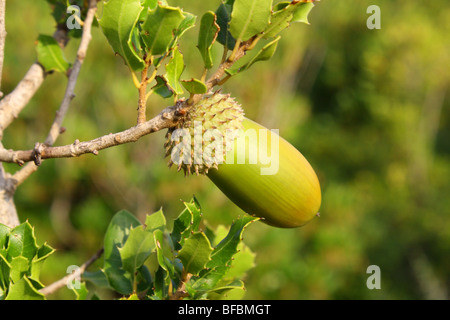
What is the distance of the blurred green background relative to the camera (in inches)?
110

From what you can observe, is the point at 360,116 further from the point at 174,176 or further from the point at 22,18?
the point at 22,18

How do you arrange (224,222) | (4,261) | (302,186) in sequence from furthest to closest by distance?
(224,222)
(302,186)
(4,261)

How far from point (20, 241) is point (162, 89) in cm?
25

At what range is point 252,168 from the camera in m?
0.62

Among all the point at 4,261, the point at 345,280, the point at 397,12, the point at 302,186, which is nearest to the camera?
the point at 4,261

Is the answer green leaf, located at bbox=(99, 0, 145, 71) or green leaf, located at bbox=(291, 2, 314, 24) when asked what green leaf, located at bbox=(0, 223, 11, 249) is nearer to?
green leaf, located at bbox=(99, 0, 145, 71)

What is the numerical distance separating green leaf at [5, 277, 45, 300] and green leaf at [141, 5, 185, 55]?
294 mm

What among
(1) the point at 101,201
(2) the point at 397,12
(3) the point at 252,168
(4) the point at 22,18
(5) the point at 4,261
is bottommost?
(5) the point at 4,261

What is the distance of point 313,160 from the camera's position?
4289 mm

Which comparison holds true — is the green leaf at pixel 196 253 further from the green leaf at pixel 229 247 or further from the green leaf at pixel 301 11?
the green leaf at pixel 301 11

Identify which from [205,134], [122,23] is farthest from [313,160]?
[122,23]

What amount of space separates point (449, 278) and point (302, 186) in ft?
11.3

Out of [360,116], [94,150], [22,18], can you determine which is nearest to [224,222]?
[22,18]

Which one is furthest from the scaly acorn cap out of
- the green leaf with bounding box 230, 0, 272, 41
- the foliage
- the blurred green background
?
the blurred green background
